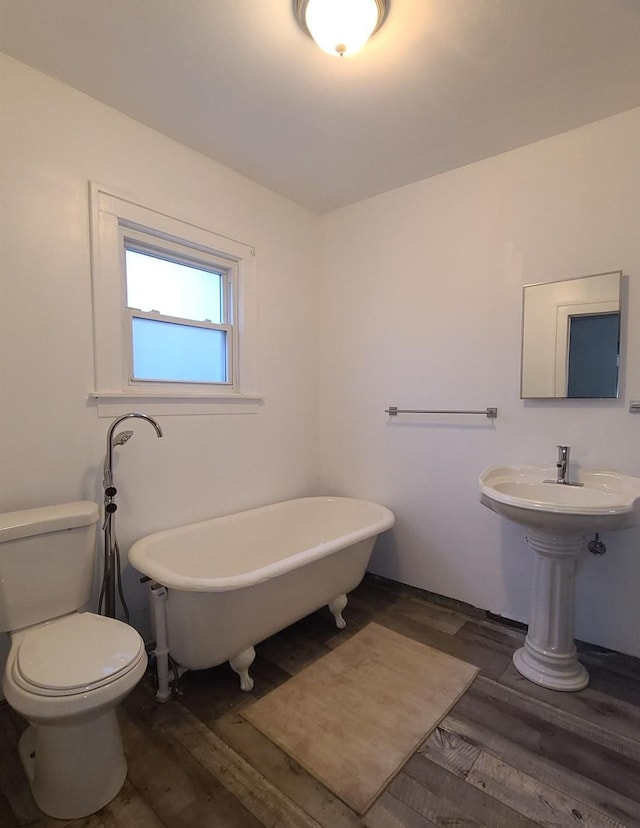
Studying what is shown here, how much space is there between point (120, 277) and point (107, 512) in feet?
3.45

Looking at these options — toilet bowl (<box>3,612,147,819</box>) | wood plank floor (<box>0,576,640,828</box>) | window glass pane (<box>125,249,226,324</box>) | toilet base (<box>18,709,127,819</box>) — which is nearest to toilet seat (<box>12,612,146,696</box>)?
toilet bowl (<box>3,612,147,819</box>)

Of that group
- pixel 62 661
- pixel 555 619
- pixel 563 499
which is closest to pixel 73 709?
pixel 62 661

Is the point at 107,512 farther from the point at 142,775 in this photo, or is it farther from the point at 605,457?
the point at 605,457

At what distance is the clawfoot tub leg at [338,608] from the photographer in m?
2.14

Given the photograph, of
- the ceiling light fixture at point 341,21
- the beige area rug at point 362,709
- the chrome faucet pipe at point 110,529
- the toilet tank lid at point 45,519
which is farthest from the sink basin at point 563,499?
the ceiling light fixture at point 341,21

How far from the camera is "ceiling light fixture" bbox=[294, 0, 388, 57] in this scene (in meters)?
1.28

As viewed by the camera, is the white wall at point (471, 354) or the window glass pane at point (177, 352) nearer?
the white wall at point (471, 354)

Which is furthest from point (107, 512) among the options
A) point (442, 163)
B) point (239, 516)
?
point (442, 163)

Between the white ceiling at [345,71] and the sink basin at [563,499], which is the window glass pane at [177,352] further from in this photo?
the sink basin at [563,499]

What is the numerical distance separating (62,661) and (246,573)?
26.4 inches

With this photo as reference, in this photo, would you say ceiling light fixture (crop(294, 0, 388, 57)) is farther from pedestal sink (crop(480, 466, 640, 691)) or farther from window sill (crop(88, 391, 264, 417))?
pedestal sink (crop(480, 466, 640, 691))

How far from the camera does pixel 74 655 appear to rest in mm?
1247

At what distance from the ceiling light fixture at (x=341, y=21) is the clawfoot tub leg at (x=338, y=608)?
234 cm

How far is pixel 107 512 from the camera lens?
5.73 feet
